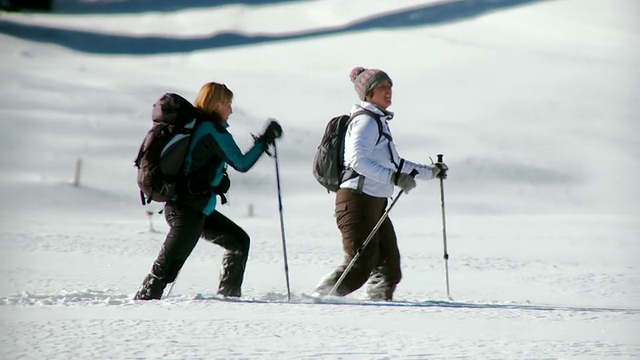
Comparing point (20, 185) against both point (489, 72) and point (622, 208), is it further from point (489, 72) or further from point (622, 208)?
point (489, 72)

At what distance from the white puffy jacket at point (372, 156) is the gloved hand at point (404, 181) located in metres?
0.03

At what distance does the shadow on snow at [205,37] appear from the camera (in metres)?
31.2

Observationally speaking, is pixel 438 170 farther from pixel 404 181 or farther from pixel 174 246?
pixel 174 246

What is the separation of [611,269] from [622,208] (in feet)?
24.5

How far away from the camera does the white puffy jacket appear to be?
215 inches

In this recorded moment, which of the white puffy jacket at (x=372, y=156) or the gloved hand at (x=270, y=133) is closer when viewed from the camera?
the gloved hand at (x=270, y=133)

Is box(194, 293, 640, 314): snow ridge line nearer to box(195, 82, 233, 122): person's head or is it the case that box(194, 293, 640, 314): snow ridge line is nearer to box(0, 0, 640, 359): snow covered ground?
box(0, 0, 640, 359): snow covered ground

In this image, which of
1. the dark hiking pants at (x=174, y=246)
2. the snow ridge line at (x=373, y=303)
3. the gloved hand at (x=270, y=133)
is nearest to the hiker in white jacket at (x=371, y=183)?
the snow ridge line at (x=373, y=303)

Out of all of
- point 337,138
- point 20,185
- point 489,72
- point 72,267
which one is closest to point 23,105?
point 20,185

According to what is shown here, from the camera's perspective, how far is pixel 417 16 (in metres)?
33.9

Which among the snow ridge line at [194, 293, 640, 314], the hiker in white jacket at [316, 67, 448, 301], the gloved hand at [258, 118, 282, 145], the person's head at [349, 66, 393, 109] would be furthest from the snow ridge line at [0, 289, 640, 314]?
the person's head at [349, 66, 393, 109]

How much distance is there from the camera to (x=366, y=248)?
568cm

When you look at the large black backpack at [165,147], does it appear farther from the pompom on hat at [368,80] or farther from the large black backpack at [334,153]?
the pompom on hat at [368,80]

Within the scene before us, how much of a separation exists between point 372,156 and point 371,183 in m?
0.18
